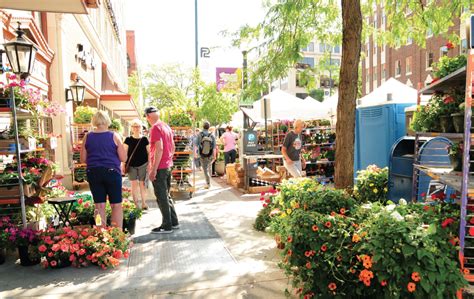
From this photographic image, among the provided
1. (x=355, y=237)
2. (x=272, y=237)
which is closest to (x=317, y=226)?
(x=355, y=237)

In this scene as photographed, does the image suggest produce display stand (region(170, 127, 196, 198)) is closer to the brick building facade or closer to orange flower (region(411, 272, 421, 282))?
orange flower (region(411, 272, 421, 282))

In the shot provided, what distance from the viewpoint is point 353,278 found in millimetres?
3096

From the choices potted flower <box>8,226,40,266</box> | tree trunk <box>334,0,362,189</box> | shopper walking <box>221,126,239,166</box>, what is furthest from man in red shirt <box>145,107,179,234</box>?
shopper walking <box>221,126,239,166</box>

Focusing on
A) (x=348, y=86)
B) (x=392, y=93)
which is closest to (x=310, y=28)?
(x=392, y=93)

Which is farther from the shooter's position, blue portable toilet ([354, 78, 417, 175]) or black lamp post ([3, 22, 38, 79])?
blue portable toilet ([354, 78, 417, 175])

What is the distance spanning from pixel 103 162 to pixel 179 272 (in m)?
1.75

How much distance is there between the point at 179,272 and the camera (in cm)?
444

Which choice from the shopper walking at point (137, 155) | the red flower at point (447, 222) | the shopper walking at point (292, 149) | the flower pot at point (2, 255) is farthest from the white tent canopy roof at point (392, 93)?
the flower pot at point (2, 255)

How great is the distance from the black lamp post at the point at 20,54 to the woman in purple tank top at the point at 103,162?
1.26 meters

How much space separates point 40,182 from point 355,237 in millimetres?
4111

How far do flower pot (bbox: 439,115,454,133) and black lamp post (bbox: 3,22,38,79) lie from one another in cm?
509

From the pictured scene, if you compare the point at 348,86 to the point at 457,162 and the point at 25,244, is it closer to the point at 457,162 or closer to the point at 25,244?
the point at 457,162

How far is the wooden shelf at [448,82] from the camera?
3355mm

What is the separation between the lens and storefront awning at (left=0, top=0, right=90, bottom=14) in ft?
17.4
